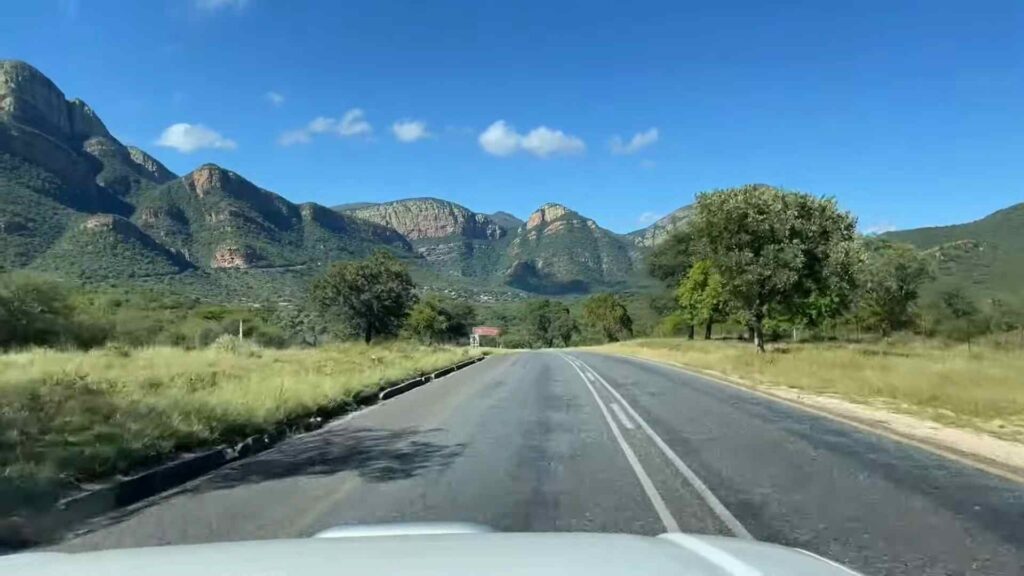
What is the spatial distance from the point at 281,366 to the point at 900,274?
50501 mm

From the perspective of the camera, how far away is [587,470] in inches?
403

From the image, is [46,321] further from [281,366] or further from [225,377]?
[225,377]

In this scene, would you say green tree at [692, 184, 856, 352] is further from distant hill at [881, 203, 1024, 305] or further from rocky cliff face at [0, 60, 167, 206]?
rocky cliff face at [0, 60, 167, 206]

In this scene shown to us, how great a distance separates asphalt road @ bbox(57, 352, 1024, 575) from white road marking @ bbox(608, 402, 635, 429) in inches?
6.9

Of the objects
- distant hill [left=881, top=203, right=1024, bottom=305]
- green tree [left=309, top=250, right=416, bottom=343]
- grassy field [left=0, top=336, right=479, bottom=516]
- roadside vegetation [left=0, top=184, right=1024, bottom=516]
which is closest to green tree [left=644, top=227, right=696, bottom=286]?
roadside vegetation [left=0, top=184, right=1024, bottom=516]

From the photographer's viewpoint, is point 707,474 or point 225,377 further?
point 225,377

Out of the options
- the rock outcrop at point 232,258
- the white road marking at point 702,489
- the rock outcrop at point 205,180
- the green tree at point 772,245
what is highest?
the rock outcrop at point 205,180

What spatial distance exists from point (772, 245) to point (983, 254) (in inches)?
1669

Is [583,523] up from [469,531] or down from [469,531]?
down

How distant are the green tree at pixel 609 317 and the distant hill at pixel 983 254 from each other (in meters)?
44.2

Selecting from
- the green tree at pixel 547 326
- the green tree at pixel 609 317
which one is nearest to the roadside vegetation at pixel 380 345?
the green tree at pixel 609 317

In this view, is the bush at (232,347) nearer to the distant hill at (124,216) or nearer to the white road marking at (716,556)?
the white road marking at (716,556)

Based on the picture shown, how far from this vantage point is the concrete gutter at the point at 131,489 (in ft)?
23.5

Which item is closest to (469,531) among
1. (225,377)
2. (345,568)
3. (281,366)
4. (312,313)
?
(345,568)
